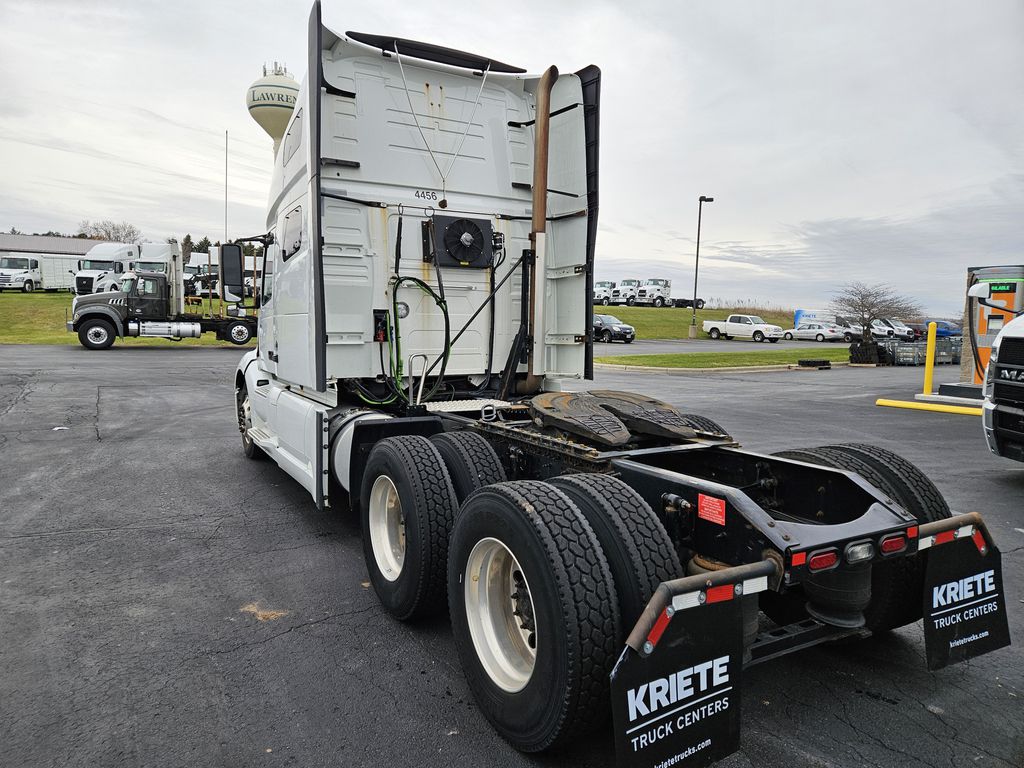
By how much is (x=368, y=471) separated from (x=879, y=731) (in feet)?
9.47

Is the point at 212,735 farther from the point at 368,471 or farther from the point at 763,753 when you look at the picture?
the point at 763,753

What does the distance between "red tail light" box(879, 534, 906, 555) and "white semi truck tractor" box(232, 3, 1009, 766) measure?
0.01 meters

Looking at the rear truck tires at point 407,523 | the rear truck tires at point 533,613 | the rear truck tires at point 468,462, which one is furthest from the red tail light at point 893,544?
the rear truck tires at point 407,523

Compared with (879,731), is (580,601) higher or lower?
higher

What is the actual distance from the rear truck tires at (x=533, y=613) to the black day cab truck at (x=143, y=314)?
23.6 m

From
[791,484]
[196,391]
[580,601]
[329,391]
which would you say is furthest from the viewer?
[196,391]

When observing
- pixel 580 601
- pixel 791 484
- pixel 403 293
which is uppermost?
pixel 403 293

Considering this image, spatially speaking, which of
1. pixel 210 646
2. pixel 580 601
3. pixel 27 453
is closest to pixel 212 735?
pixel 210 646

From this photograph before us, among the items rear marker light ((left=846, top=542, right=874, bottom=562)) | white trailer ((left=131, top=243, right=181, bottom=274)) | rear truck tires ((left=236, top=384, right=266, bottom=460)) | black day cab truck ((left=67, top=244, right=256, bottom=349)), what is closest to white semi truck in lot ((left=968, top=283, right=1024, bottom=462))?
rear marker light ((left=846, top=542, right=874, bottom=562))

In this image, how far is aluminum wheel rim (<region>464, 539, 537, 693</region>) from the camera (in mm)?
2818

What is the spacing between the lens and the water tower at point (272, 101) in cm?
1332

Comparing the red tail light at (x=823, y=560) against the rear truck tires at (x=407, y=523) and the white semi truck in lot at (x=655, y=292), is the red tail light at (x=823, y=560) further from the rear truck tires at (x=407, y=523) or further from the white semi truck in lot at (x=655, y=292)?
the white semi truck in lot at (x=655, y=292)

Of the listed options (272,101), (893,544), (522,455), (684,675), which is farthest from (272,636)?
(272,101)

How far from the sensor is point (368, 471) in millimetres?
4195
